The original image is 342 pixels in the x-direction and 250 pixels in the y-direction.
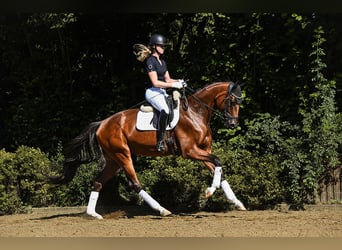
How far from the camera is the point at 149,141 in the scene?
8617 mm

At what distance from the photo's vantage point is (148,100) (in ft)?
28.0

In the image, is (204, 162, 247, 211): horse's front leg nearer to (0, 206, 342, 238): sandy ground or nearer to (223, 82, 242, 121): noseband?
(0, 206, 342, 238): sandy ground

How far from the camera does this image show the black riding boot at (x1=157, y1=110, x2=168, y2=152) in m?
8.41

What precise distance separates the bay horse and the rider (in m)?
0.20

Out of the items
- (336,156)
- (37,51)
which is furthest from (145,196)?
(37,51)

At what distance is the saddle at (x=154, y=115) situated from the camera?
848cm

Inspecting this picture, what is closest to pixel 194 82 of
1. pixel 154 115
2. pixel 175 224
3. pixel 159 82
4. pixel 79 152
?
pixel 154 115

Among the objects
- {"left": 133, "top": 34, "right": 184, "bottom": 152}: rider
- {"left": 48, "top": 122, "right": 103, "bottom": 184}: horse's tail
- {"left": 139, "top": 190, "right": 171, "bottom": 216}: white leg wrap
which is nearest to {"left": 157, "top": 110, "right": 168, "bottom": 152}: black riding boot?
{"left": 133, "top": 34, "right": 184, "bottom": 152}: rider

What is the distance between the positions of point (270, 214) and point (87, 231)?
118 inches

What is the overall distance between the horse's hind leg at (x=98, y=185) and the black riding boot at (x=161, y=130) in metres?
0.88

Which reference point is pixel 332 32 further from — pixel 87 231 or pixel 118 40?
pixel 87 231

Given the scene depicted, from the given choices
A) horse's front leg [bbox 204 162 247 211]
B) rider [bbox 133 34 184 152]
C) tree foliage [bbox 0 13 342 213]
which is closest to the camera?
horse's front leg [bbox 204 162 247 211]

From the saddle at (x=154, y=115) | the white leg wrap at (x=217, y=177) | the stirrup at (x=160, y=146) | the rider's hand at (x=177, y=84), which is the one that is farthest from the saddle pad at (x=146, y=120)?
the white leg wrap at (x=217, y=177)

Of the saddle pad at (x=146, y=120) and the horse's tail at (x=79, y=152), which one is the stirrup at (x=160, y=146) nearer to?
the saddle pad at (x=146, y=120)
